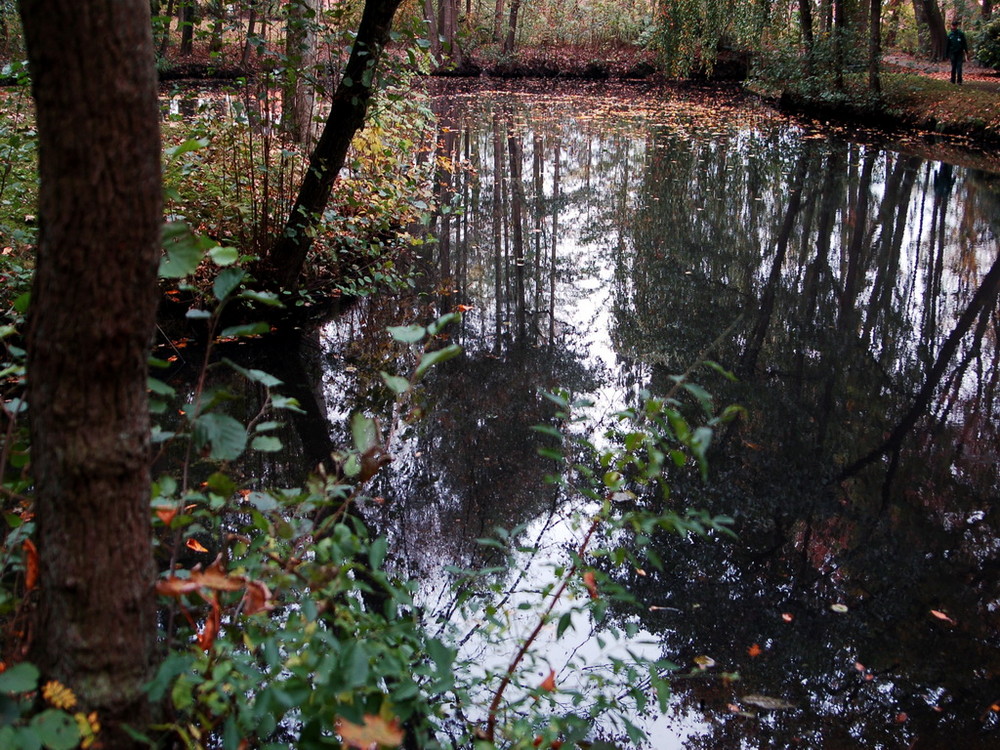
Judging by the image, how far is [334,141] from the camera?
498cm

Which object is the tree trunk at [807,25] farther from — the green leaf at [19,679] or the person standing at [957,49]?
the green leaf at [19,679]

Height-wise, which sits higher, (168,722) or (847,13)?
(847,13)

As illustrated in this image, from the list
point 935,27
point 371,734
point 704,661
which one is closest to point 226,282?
point 371,734

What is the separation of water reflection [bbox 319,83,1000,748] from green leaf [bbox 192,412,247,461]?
1666 mm

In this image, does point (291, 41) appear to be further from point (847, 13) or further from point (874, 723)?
point (847, 13)

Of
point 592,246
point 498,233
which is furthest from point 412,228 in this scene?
point 592,246

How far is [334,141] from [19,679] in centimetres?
419

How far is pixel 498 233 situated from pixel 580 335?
105 inches

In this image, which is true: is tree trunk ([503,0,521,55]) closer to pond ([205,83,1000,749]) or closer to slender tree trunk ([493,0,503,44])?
slender tree trunk ([493,0,503,44])

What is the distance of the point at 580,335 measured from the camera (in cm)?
575

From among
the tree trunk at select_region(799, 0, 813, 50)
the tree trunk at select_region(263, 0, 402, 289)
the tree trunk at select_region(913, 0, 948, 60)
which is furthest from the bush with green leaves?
the tree trunk at select_region(913, 0, 948, 60)

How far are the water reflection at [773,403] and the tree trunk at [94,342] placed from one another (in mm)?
1705

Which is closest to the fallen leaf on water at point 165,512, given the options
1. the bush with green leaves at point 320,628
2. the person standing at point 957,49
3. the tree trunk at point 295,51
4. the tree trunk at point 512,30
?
the bush with green leaves at point 320,628

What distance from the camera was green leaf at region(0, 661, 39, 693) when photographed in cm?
125
